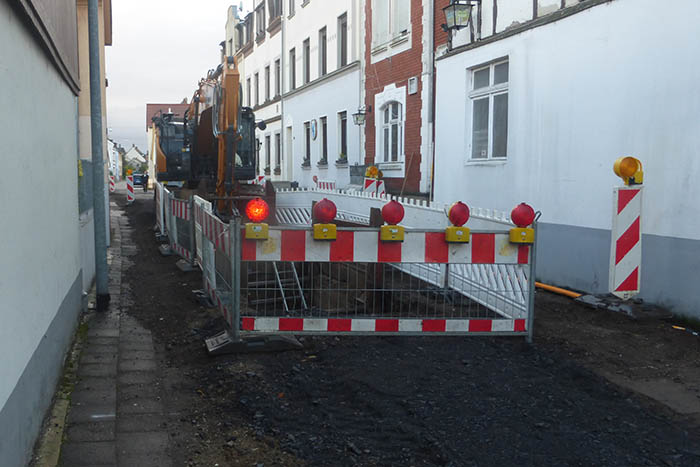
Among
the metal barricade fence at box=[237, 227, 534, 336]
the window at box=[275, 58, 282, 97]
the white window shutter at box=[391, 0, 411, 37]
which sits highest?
the window at box=[275, 58, 282, 97]

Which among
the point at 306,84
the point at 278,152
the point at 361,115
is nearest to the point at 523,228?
the point at 361,115

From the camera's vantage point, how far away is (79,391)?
15.9 feet

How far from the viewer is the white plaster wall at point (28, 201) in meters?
2.97

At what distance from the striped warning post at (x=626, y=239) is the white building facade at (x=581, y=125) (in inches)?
22.6

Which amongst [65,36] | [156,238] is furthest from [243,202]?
[65,36]

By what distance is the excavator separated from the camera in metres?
10.9

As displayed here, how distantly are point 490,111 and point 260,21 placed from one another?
24.2m

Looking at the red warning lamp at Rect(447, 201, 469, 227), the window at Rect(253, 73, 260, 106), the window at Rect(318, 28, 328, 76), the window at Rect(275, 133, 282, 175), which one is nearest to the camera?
the red warning lamp at Rect(447, 201, 469, 227)

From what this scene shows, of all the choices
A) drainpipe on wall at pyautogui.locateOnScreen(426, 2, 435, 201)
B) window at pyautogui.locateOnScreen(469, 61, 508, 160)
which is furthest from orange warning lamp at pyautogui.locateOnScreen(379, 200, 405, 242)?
drainpipe on wall at pyautogui.locateOnScreen(426, 2, 435, 201)

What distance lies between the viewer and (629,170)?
6891mm

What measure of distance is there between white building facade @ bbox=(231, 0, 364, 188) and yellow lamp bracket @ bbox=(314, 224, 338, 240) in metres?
13.8

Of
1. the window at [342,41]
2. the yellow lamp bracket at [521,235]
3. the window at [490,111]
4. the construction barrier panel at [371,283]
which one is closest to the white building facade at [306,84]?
the window at [342,41]

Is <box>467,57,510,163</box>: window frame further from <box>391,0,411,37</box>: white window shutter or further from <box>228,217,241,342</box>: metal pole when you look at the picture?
<box>228,217,241,342</box>: metal pole

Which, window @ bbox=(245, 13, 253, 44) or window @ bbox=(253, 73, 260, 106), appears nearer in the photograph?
window @ bbox=(253, 73, 260, 106)
